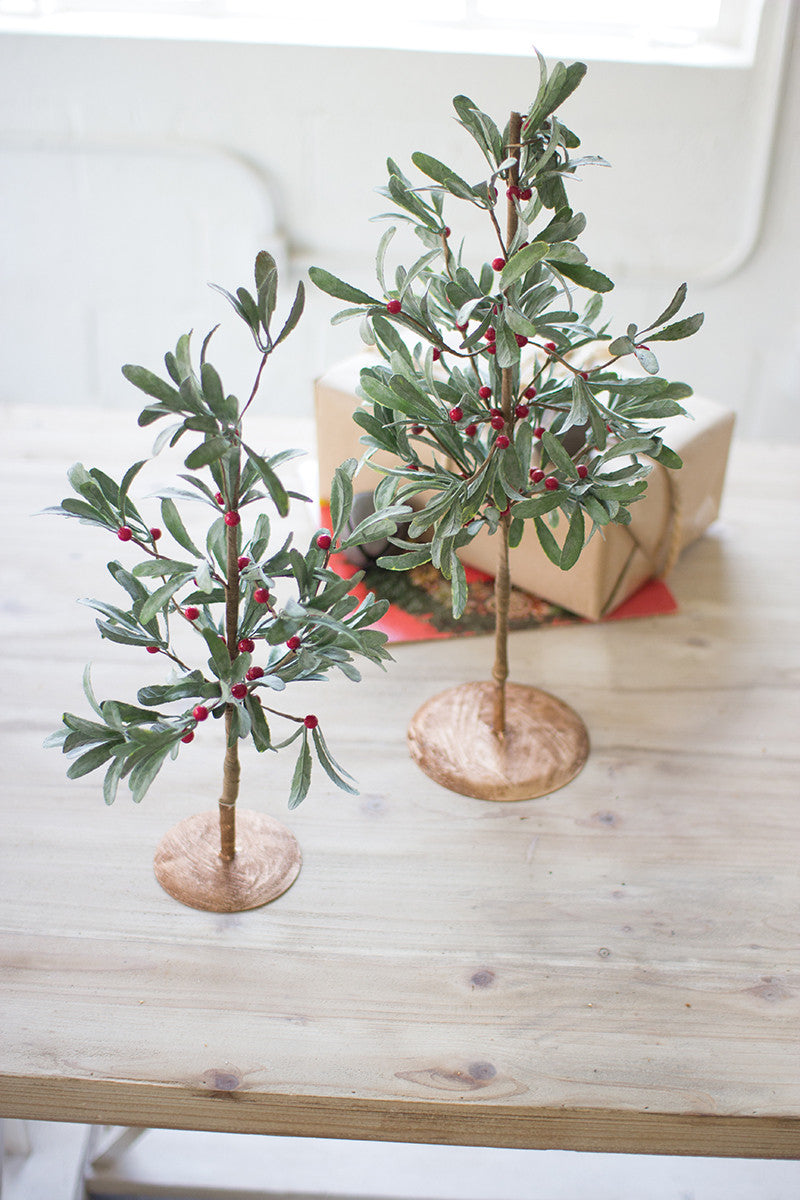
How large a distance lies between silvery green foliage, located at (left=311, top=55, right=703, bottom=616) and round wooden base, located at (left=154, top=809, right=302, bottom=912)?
0.23 m

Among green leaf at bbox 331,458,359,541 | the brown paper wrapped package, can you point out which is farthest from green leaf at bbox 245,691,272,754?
the brown paper wrapped package

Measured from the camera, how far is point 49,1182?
1.15 metres

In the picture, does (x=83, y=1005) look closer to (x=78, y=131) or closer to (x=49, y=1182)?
(x=49, y=1182)

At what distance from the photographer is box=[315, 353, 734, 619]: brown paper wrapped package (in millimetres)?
998

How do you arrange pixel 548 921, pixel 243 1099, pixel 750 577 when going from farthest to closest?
1. pixel 750 577
2. pixel 548 921
3. pixel 243 1099

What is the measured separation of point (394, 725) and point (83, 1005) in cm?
34

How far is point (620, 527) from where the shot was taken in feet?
3.16

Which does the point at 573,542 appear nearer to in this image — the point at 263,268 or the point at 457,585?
the point at 457,585

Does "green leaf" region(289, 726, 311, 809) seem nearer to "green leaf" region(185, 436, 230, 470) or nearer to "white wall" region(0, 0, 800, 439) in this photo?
"green leaf" region(185, 436, 230, 470)

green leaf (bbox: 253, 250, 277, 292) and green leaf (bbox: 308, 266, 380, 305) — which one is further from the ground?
green leaf (bbox: 253, 250, 277, 292)

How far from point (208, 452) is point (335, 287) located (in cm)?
18

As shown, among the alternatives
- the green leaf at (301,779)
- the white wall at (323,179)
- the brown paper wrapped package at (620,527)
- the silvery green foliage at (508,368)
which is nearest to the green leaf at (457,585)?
the silvery green foliage at (508,368)

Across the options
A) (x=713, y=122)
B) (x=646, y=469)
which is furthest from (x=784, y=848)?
(x=713, y=122)

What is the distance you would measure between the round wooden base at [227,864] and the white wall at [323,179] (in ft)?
4.98
